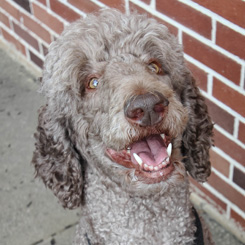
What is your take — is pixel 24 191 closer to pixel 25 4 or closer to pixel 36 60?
pixel 36 60

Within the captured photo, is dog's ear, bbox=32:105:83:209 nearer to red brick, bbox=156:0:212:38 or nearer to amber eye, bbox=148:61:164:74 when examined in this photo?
amber eye, bbox=148:61:164:74

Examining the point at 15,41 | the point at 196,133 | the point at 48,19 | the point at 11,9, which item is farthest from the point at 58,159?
the point at 15,41

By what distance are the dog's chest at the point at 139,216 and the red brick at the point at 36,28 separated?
2101 mm

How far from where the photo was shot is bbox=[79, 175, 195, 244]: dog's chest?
8.58 ft

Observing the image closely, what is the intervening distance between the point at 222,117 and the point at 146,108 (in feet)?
4.28

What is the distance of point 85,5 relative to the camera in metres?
3.86

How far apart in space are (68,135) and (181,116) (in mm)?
612

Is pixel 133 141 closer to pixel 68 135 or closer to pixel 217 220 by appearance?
pixel 68 135

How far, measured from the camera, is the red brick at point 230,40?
2.89m

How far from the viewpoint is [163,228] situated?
2648 mm

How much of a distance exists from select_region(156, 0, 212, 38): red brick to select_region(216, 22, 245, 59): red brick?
0.24 feet

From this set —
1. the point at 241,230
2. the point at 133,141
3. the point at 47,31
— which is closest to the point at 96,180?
the point at 133,141

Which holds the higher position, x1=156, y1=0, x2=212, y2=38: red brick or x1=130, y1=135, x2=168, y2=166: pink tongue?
x1=156, y1=0, x2=212, y2=38: red brick

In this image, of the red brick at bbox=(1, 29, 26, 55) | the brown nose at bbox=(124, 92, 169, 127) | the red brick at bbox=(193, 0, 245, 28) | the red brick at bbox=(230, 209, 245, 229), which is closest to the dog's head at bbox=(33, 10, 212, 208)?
the brown nose at bbox=(124, 92, 169, 127)
